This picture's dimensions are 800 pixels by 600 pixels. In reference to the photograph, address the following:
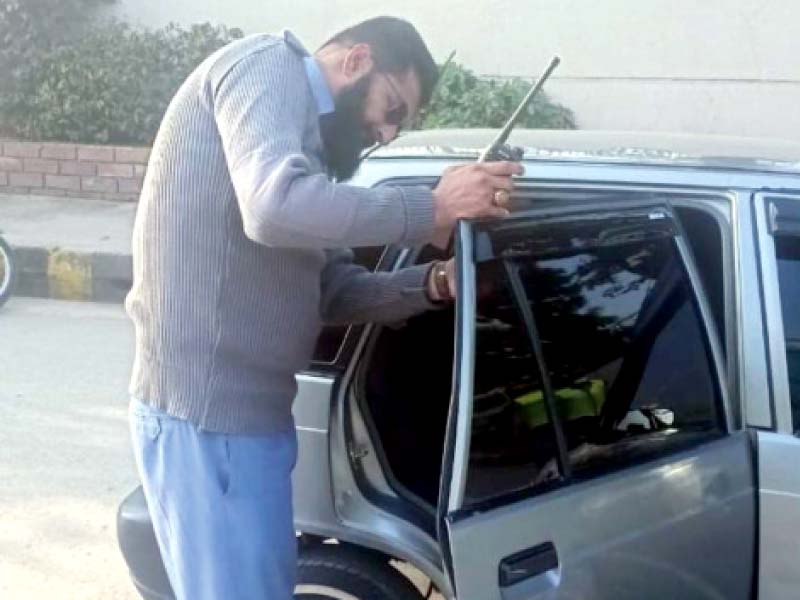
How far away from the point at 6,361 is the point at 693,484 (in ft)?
15.6

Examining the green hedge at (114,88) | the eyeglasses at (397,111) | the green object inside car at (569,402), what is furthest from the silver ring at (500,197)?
the green hedge at (114,88)

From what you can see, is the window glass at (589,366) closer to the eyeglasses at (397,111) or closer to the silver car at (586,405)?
the silver car at (586,405)

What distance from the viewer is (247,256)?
2293 mm

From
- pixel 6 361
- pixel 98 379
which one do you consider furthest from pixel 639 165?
pixel 6 361

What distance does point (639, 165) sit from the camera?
2902 millimetres

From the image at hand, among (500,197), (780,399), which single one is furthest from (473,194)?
(780,399)

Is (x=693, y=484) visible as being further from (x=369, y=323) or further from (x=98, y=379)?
(x=98, y=379)

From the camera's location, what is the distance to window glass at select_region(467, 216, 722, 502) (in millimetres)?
2385

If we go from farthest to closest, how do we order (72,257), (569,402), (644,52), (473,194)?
(644,52)
(72,257)
(569,402)
(473,194)

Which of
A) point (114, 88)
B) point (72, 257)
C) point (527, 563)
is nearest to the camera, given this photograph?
point (527, 563)

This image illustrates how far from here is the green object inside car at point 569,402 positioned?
250cm

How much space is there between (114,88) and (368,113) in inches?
320

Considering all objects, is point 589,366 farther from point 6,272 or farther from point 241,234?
point 6,272

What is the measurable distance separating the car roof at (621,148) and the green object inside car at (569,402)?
593 mm
